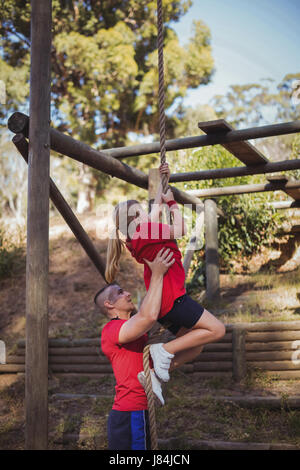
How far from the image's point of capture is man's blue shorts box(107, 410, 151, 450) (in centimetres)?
266

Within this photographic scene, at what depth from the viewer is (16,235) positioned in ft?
39.1

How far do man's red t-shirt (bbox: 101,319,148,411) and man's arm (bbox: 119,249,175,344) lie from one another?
111 mm

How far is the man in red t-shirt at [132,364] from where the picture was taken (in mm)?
2605

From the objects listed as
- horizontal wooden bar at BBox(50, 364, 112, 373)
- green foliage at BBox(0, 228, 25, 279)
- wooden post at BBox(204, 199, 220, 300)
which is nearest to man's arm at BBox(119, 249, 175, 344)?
horizontal wooden bar at BBox(50, 364, 112, 373)

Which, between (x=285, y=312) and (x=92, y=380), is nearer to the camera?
(x=92, y=380)

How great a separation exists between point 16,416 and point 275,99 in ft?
79.4

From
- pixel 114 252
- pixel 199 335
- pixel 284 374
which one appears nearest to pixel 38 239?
pixel 114 252

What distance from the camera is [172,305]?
288cm

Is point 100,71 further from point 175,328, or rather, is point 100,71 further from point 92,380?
point 175,328

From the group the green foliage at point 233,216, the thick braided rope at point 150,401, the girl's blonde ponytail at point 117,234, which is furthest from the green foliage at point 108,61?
the thick braided rope at point 150,401

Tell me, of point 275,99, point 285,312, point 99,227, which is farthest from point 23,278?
point 275,99

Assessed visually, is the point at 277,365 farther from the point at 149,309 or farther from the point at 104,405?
the point at 149,309

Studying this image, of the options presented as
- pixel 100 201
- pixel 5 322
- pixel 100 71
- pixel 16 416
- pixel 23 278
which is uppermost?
pixel 100 71

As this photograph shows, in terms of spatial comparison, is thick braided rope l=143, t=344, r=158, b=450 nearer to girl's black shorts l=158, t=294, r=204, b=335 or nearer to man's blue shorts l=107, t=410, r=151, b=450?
man's blue shorts l=107, t=410, r=151, b=450
